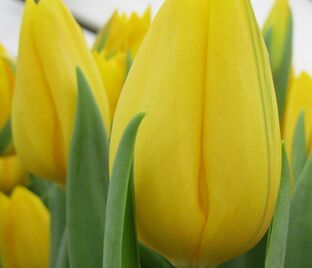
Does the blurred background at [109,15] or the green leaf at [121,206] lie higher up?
the green leaf at [121,206]

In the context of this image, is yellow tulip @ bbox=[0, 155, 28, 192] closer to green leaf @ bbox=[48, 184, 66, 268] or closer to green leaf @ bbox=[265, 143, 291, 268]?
green leaf @ bbox=[48, 184, 66, 268]

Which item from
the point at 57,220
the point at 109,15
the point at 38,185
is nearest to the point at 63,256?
the point at 57,220

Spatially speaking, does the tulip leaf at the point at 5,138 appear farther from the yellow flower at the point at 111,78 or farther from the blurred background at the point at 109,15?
the blurred background at the point at 109,15

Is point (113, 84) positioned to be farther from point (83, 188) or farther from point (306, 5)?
point (306, 5)

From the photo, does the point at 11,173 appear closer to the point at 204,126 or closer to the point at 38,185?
the point at 38,185

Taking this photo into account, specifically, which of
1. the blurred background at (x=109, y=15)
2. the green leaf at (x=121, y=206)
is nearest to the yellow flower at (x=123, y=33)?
the green leaf at (x=121, y=206)

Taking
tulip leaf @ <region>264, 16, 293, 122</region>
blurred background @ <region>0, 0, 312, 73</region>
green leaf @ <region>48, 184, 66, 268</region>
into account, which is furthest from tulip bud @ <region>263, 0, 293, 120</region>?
blurred background @ <region>0, 0, 312, 73</region>
